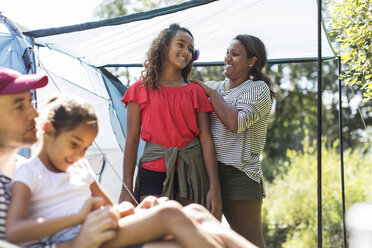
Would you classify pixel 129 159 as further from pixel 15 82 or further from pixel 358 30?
pixel 358 30

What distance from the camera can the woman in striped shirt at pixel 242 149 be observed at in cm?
261

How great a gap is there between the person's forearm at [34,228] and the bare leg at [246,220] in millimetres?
1239

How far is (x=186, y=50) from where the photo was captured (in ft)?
8.72

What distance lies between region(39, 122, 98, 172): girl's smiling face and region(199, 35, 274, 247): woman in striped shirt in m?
1.03

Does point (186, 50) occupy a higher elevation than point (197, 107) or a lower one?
higher

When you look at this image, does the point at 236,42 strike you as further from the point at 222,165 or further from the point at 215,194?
the point at 215,194

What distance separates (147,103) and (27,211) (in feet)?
3.54

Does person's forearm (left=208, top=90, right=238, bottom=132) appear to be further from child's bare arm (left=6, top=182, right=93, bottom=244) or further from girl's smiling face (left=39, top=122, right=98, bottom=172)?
child's bare arm (left=6, top=182, right=93, bottom=244)

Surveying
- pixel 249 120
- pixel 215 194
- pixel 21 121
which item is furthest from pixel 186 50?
pixel 21 121

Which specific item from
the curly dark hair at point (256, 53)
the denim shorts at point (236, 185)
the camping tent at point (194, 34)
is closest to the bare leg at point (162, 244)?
the denim shorts at point (236, 185)

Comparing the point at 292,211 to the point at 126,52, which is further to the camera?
the point at 292,211

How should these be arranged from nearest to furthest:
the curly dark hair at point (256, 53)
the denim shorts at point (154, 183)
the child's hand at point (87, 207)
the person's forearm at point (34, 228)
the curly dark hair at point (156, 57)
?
the person's forearm at point (34, 228)
the child's hand at point (87, 207)
the denim shorts at point (154, 183)
the curly dark hair at point (156, 57)
the curly dark hair at point (256, 53)

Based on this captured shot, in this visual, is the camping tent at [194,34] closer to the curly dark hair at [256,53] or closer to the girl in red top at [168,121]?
the curly dark hair at [256,53]

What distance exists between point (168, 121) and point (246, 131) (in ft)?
1.60
